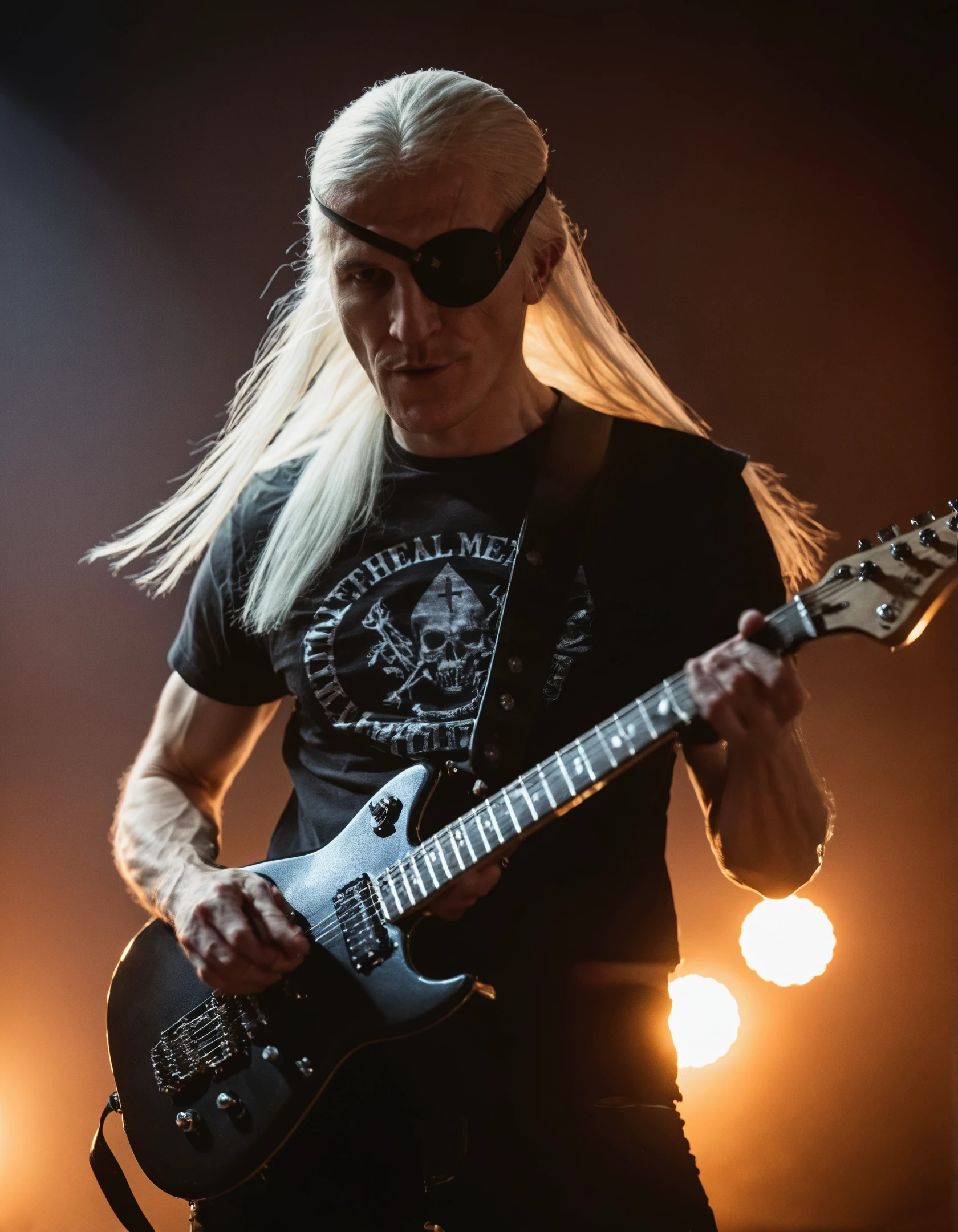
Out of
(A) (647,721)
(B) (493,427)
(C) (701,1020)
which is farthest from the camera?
(C) (701,1020)

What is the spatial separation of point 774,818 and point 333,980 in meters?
0.64

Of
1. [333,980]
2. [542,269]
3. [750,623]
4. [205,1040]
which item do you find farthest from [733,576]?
[205,1040]

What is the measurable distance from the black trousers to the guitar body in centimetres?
8

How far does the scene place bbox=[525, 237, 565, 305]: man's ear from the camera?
1.61 metres

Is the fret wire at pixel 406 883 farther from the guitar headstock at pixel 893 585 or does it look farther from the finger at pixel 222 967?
the guitar headstock at pixel 893 585

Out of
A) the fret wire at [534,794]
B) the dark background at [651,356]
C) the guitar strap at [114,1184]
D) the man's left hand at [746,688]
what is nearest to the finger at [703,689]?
the man's left hand at [746,688]

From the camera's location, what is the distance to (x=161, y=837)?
1716 millimetres

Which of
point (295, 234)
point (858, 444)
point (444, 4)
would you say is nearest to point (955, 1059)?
point (858, 444)

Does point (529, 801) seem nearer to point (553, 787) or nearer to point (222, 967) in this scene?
point (553, 787)

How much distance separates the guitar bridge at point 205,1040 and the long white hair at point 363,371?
→ 0.60 m

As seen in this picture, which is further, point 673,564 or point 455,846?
point 673,564

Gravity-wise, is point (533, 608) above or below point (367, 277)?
below

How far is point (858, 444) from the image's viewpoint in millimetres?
2707

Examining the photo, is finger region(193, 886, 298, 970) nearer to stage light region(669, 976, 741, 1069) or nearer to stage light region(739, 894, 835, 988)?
stage light region(669, 976, 741, 1069)
